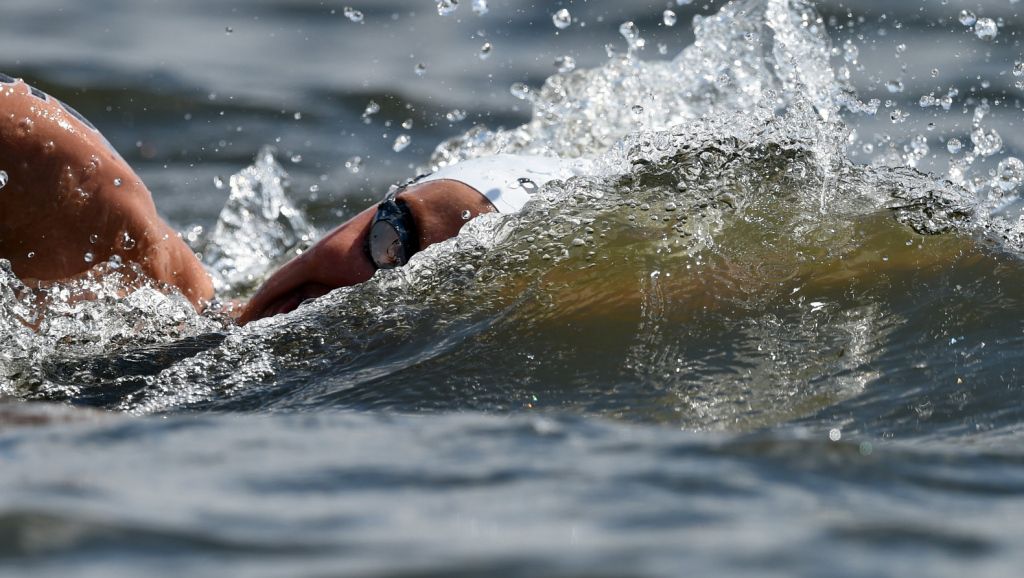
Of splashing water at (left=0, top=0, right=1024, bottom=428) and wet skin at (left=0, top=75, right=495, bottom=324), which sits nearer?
splashing water at (left=0, top=0, right=1024, bottom=428)

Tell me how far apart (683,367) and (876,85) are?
358 cm

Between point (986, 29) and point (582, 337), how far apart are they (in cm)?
408

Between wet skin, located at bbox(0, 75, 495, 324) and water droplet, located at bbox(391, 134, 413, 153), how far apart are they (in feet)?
8.32

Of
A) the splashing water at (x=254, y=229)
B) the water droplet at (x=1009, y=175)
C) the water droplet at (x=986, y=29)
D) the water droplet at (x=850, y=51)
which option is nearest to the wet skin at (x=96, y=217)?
the splashing water at (x=254, y=229)

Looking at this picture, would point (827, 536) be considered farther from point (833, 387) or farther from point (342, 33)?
point (342, 33)

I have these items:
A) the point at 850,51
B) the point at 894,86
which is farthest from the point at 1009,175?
the point at 850,51

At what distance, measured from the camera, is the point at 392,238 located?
3123 millimetres

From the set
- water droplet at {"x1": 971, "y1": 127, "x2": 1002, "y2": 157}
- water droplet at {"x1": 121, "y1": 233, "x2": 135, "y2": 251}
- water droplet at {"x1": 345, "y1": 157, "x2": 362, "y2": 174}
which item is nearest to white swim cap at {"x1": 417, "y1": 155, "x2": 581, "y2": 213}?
water droplet at {"x1": 121, "y1": 233, "x2": 135, "y2": 251}

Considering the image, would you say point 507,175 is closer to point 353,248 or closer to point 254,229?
point 353,248

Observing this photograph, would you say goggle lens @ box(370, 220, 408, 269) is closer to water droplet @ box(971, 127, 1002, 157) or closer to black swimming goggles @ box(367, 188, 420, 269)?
black swimming goggles @ box(367, 188, 420, 269)

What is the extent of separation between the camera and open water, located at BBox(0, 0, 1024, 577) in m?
1.37

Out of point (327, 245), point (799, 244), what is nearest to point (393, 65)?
point (327, 245)

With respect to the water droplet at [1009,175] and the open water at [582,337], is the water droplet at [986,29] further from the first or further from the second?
the water droplet at [1009,175]

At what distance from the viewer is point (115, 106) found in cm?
602
